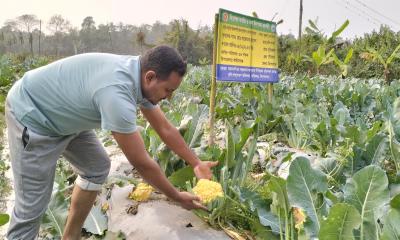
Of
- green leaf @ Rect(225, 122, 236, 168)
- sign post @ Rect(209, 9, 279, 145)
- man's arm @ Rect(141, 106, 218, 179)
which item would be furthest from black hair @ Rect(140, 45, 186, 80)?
sign post @ Rect(209, 9, 279, 145)

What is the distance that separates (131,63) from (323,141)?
9.27 ft

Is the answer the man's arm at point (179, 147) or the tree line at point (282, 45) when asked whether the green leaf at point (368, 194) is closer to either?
the man's arm at point (179, 147)

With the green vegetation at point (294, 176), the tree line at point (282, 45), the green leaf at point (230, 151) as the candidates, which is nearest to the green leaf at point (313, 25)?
the tree line at point (282, 45)

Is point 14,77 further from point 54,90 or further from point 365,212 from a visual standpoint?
point 365,212

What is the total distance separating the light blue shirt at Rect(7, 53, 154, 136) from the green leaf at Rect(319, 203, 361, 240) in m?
1.07

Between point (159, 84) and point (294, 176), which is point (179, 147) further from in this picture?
point (294, 176)

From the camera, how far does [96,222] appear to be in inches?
132

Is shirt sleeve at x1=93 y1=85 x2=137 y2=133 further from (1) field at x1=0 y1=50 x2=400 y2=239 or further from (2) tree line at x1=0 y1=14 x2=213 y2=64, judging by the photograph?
(2) tree line at x1=0 y1=14 x2=213 y2=64

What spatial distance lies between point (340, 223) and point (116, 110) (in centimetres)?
120

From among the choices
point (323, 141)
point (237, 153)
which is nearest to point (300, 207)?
point (237, 153)

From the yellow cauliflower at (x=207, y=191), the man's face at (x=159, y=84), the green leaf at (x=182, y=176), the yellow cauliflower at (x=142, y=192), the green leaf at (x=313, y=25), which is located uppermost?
the green leaf at (x=313, y=25)

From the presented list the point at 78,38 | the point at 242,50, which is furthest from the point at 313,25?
the point at 78,38

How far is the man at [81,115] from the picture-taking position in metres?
2.32

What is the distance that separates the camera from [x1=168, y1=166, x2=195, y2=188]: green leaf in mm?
3227
